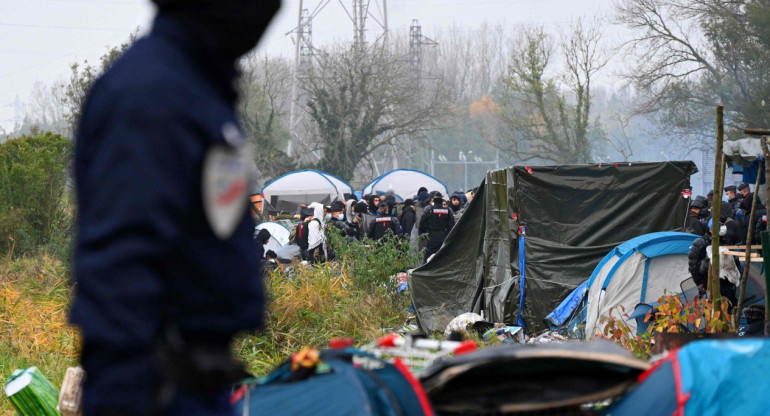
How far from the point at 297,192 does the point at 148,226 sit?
29641 millimetres

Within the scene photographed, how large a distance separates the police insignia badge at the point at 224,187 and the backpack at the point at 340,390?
589mm

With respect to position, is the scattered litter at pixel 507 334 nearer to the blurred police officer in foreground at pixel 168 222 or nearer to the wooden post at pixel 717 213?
the wooden post at pixel 717 213

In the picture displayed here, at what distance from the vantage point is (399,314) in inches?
484

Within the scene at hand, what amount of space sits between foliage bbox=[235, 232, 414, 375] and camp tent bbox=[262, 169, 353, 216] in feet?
57.6

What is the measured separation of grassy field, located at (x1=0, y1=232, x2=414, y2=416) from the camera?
902cm

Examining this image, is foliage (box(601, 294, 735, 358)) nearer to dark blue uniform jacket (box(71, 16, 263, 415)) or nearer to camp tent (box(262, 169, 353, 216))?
dark blue uniform jacket (box(71, 16, 263, 415))

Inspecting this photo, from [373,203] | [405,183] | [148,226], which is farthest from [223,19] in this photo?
[405,183]

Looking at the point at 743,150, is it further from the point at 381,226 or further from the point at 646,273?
the point at 381,226

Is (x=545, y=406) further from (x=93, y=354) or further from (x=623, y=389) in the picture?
(x=93, y=354)

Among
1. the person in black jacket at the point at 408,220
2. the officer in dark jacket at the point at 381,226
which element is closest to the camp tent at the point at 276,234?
the person in black jacket at the point at 408,220

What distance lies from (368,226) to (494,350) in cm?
1637

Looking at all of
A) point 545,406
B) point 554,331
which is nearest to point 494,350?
point 545,406

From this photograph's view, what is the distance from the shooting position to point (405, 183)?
32.2 m

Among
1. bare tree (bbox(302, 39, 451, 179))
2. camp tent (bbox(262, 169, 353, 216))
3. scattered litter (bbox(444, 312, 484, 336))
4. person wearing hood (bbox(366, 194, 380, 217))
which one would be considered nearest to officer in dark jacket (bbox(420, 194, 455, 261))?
person wearing hood (bbox(366, 194, 380, 217))
